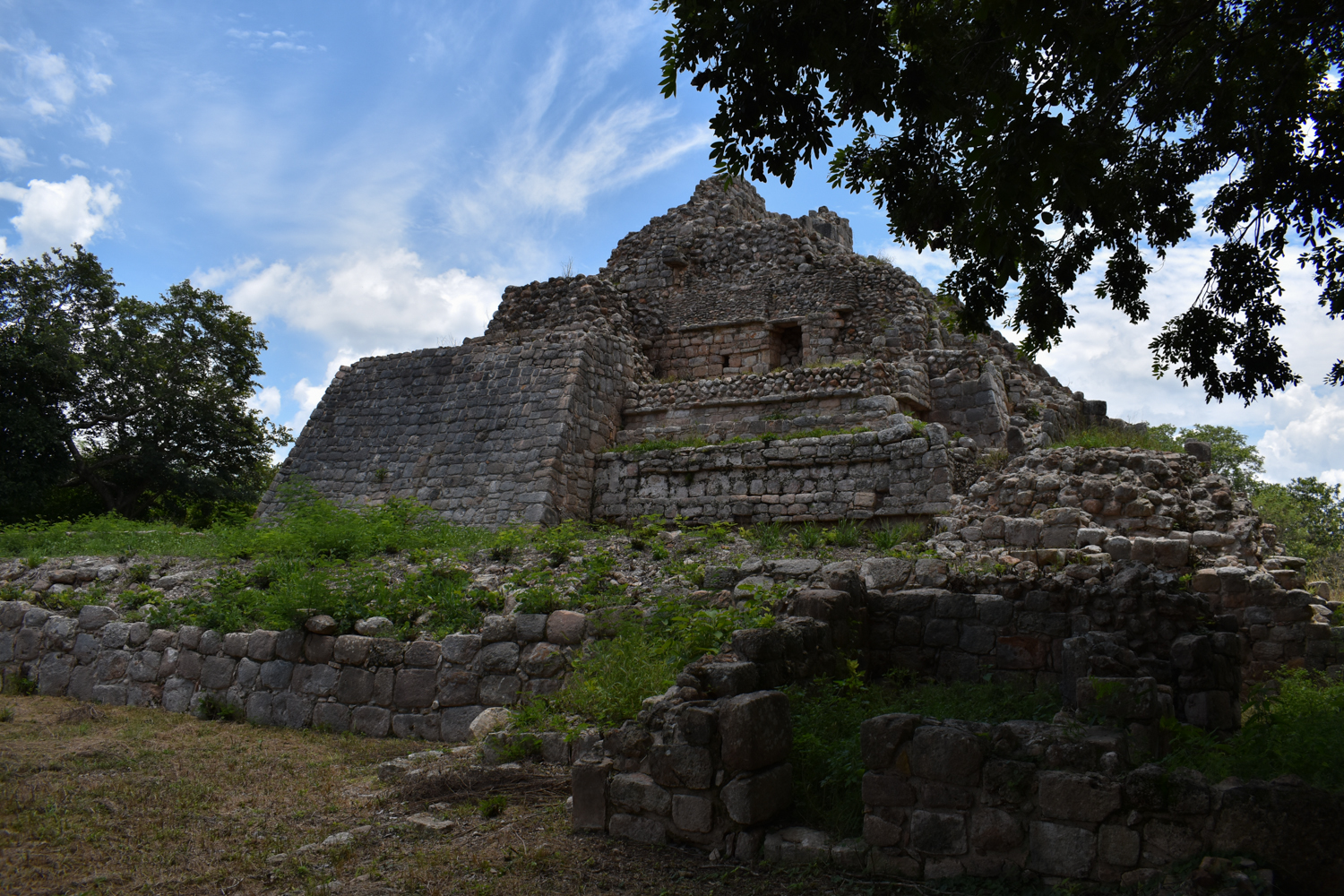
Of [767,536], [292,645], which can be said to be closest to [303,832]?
[292,645]

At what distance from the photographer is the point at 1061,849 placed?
395cm

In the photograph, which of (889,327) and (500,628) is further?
(889,327)

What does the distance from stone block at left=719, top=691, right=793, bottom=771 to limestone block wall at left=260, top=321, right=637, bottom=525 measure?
966cm

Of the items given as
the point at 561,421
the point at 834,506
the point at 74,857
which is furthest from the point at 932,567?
the point at 561,421

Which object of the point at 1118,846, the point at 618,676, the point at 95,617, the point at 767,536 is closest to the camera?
the point at 1118,846

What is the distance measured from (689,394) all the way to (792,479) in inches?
141

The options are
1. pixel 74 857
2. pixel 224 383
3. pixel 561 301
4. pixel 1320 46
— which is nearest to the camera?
pixel 74 857

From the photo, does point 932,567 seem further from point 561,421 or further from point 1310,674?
point 561,421

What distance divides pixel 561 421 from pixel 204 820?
10.1 metres

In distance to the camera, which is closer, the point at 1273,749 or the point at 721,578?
the point at 1273,749

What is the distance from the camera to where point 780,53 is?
6.09 meters

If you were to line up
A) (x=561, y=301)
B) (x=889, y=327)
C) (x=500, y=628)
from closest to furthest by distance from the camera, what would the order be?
1. (x=500, y=628)
2. (x=889, y=327)
3. (x=561, y=301)

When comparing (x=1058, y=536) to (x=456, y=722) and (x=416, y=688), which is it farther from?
(x=416, y=688)

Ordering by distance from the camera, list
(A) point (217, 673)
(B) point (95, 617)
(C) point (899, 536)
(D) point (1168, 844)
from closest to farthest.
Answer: (D) point (1168, 844)
(A) point (217, 673)
(B) point (95, 617)
(C) point (899, 536)
